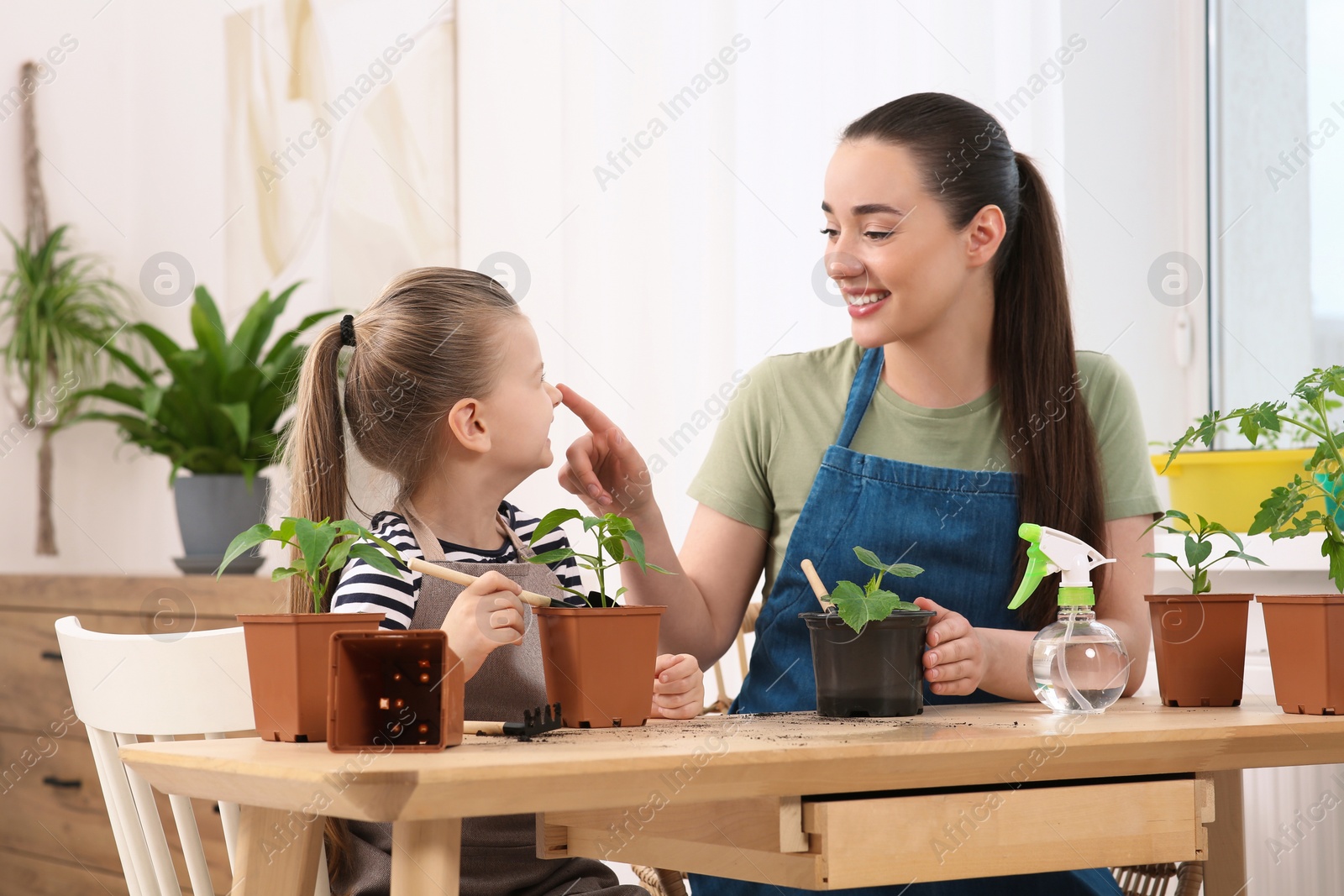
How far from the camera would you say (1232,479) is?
6.48 ft

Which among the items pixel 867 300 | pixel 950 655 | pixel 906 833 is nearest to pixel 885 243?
pixel 867 300

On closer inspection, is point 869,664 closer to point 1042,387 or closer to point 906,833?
point 906,833

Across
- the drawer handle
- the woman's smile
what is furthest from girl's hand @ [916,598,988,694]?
the drawer handle

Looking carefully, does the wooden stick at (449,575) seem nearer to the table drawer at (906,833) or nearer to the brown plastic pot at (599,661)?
the brown plastic pot at (599,661)

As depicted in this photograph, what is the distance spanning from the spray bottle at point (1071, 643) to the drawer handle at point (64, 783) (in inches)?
93.0

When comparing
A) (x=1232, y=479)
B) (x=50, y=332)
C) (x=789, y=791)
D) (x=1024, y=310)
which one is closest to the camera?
(x=789, y=791)

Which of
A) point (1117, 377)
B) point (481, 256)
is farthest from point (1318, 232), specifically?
point (481, 256)

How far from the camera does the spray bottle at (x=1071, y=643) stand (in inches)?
41.9

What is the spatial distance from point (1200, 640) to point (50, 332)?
119 inches

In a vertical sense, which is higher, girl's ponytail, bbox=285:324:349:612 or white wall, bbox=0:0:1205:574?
white wall, bbox=0:0:1205:574

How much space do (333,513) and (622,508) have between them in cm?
28

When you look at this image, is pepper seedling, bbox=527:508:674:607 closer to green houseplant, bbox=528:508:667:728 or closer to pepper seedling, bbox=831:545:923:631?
green houseplant, bbox=528:508:667:728

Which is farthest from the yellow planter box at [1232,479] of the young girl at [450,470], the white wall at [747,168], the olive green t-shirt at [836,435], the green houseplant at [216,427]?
the green houseplant at [216,427]

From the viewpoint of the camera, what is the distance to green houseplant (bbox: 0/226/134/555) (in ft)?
10.7
